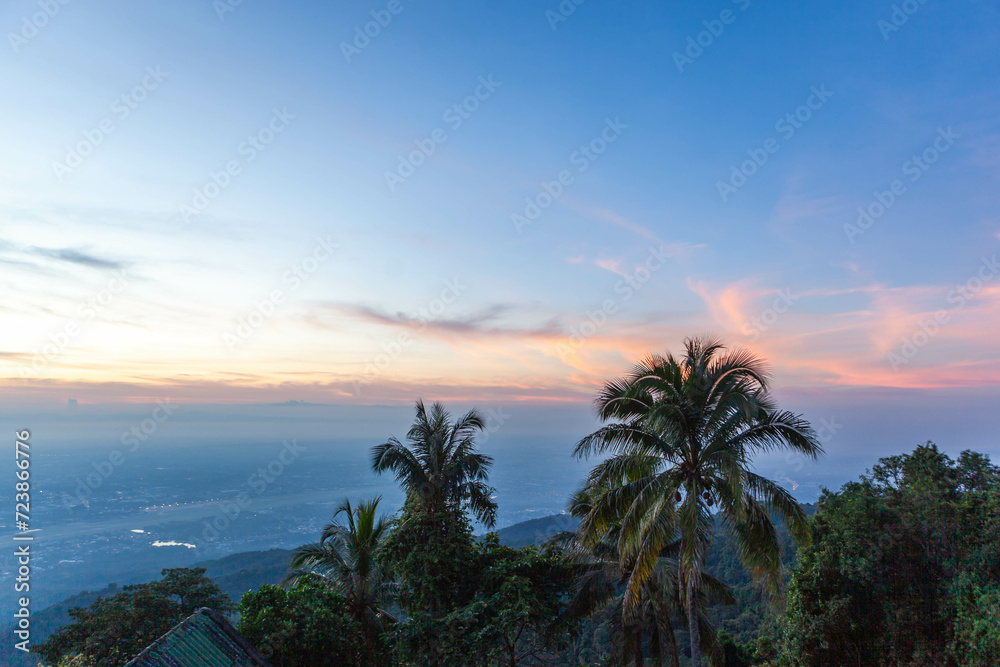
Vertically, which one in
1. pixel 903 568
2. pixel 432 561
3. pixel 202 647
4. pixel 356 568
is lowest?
pixel 202 647

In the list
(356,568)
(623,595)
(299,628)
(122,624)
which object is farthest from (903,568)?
(122,624)

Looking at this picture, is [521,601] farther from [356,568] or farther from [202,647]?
[202,647]

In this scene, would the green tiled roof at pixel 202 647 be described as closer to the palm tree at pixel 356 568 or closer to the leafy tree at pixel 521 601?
the palm tree at pixel 356 568

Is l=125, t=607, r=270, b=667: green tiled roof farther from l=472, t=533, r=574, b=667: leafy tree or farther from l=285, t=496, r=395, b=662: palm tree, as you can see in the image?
l=472, t=533, r=574, b=667: leafy tree

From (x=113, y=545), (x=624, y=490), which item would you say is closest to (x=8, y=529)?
(x=113, y=545)

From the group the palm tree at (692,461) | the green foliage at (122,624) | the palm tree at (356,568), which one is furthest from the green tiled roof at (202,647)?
the palm tree at (692,461)

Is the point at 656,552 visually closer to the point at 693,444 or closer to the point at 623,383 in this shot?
the point at 693,444
